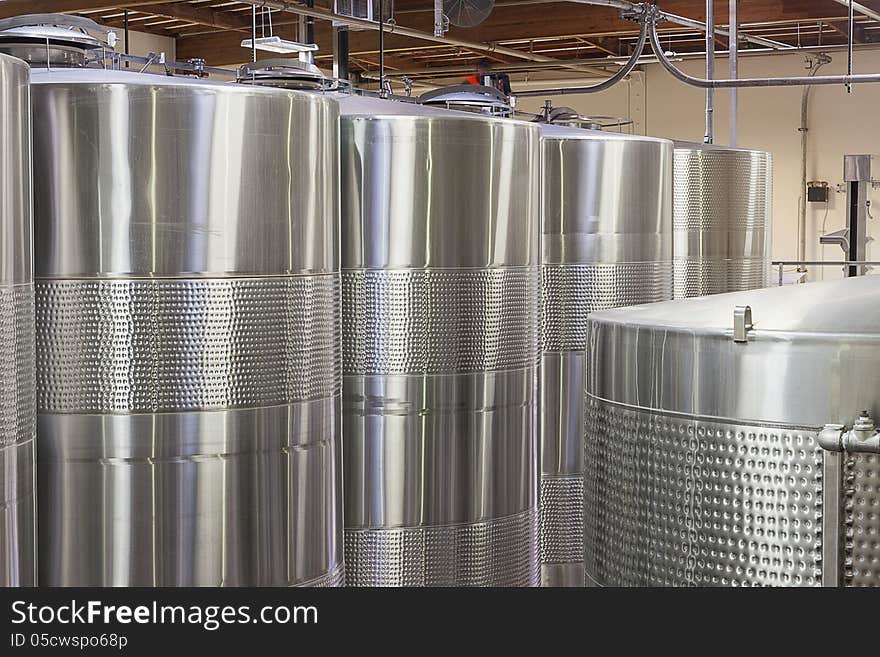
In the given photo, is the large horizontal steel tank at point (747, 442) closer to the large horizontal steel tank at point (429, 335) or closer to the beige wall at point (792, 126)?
the large horizontal steel tank at point (429, 335)

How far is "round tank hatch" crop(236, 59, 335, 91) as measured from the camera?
5.09 meters

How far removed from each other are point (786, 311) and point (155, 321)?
186cm

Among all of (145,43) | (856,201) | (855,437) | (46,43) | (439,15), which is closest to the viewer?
(855,437)

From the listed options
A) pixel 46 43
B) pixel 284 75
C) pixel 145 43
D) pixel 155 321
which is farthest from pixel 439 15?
pixel 145 43

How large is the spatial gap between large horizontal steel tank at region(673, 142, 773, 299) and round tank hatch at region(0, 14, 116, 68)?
4.26 metres

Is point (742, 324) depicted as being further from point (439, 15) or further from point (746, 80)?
point (746, 80)

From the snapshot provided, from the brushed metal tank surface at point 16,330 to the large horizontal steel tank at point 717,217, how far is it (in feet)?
17.0

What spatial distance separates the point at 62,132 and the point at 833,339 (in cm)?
230

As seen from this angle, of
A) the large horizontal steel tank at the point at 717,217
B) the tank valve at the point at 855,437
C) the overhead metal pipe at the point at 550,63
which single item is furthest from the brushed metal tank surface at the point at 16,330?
the overhead metal pipe at the point at 550,63

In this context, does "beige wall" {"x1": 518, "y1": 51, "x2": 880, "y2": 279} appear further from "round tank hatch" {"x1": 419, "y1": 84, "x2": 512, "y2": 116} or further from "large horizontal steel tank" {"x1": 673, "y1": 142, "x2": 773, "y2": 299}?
"round tank hatch" {"x1": 419, "y1": 84, "x2": 512, "y2": 116}

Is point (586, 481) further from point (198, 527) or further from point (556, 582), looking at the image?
point (556, 582)

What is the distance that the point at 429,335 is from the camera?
4.86m

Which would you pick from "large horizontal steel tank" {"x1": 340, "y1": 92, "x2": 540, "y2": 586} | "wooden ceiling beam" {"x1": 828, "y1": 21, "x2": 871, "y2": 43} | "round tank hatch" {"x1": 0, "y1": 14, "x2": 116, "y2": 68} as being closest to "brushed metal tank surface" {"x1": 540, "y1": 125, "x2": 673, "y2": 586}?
"large horizontal steel tank" {"x1": 340, "y1": 92, "x2": 540, "y2": 586}

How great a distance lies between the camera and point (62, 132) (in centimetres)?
366
